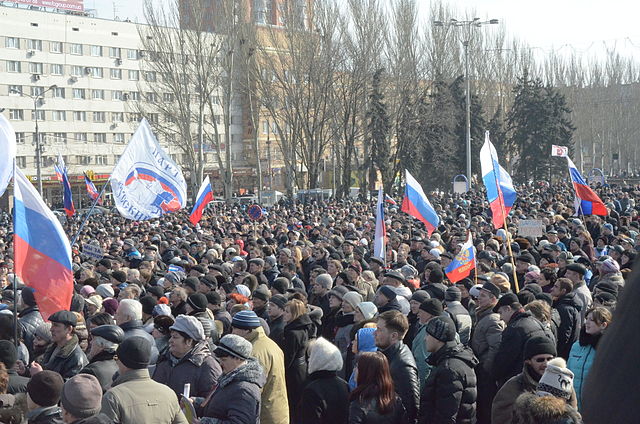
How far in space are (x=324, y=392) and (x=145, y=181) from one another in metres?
10.0

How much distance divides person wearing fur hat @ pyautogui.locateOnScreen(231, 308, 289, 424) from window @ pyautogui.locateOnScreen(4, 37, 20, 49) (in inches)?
2633

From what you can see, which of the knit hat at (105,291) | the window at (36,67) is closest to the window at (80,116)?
the window at (36,67)

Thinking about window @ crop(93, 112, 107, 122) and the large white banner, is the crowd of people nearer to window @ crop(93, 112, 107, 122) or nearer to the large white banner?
the large white banner

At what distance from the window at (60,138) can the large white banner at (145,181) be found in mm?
57440

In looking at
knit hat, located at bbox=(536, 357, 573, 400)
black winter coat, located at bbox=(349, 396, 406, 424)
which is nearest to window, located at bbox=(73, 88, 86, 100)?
black winter coat, located at bbox=(349, 396, 406, 424)

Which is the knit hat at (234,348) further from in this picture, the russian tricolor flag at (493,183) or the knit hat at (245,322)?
the russian tricolor flag at (493,183)

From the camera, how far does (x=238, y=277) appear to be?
10.9 m

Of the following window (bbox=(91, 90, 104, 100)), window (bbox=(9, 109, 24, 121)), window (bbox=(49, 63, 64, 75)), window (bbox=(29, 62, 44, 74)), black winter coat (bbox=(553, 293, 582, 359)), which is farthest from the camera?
window (bbox=(91, 90, 104, 100))

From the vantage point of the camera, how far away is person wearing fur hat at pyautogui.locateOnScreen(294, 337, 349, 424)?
500cm

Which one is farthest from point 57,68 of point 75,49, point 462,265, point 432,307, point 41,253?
point 432,307

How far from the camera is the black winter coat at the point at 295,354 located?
6.72m

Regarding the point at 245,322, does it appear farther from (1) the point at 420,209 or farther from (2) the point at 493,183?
(1) the point at 420,209

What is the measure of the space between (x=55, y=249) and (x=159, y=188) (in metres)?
7.48

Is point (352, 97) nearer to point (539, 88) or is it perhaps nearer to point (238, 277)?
point (539, 88)
